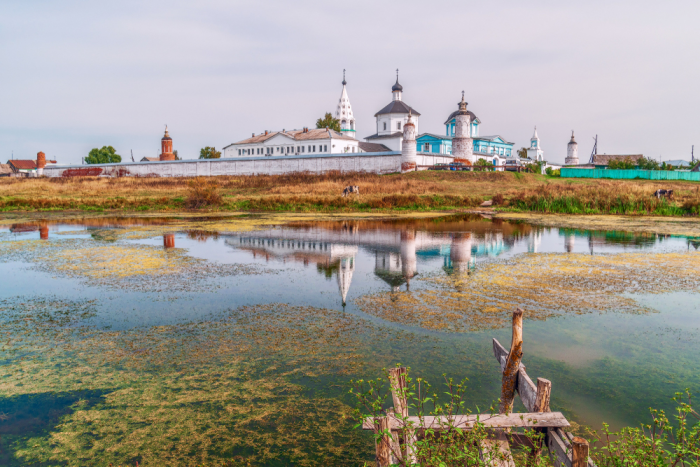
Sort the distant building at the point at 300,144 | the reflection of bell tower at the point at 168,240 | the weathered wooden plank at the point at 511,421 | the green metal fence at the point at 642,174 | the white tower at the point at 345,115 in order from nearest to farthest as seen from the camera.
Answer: the weathered wooden plank at the point at 511,421
the reflection of bell tower at the point at 168,240
the green metal fence at the point at 642,174
the distant building at the point at 300,144
the white tower at the point at 345,115

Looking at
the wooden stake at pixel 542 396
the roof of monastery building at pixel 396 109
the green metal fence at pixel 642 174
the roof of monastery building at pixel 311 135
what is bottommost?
the wooden stake at pixel 542 396

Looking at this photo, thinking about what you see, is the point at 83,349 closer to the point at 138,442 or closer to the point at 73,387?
the point at 73,387

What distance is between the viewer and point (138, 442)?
375 centimetres

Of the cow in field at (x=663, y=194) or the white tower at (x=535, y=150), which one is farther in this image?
the white tower at (x=535, y=150)

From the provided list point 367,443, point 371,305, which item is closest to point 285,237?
point 371,305

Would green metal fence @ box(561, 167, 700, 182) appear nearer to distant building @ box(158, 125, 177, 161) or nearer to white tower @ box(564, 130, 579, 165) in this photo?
white tower @ box(564, 130, 579, 165)

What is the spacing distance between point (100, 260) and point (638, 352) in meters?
10.6

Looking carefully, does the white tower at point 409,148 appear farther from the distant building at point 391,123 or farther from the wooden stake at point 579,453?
the wooden stake at point 579,453

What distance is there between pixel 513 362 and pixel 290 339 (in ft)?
10.1

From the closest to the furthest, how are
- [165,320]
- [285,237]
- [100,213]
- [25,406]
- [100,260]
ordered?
1. [25,406]
2. [165,320]
3. [100,260]
4. [285,237]
5. [100,213]

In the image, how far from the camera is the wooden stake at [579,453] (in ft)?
8.56

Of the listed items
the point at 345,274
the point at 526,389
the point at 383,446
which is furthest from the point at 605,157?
the point at 383,446

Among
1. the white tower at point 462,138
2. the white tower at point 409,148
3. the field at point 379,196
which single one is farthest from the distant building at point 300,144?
the field at point 379,196

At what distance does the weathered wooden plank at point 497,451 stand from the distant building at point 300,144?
186 ft
